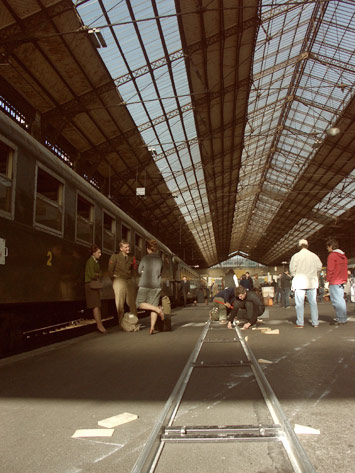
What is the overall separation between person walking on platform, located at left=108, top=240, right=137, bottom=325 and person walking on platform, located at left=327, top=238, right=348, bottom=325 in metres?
4.06

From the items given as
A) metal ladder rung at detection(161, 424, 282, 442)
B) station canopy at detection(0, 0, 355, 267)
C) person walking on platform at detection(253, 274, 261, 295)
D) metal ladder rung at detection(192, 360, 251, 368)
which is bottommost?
metal ladder rung at detection(161, 424, 282, 442)

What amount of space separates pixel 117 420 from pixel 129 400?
495 mm

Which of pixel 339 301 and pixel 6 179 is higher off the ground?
pixel 6 179

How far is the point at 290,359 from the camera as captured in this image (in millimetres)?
4738

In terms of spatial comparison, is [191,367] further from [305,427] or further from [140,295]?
[140,295]

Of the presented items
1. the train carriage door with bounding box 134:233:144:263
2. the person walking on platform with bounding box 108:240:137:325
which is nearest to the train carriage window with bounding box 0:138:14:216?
the person walking on platform with bounding box 108:240:137:325

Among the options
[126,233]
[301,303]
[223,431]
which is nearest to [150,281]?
[301,303]

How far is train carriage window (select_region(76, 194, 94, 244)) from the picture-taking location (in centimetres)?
798

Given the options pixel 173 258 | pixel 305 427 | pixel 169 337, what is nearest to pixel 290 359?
pixel 305 427

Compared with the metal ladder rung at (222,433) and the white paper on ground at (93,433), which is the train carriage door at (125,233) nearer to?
the white paper on ground at (93,433)

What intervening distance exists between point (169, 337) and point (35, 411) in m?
Answer: 4.29

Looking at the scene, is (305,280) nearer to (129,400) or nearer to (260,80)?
(129,400)

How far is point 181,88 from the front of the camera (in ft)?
60.4

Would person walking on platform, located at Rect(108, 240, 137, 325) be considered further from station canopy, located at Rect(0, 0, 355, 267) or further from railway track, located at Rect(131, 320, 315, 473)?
station canopy, located at Rect(0, 0, 355, 267)
